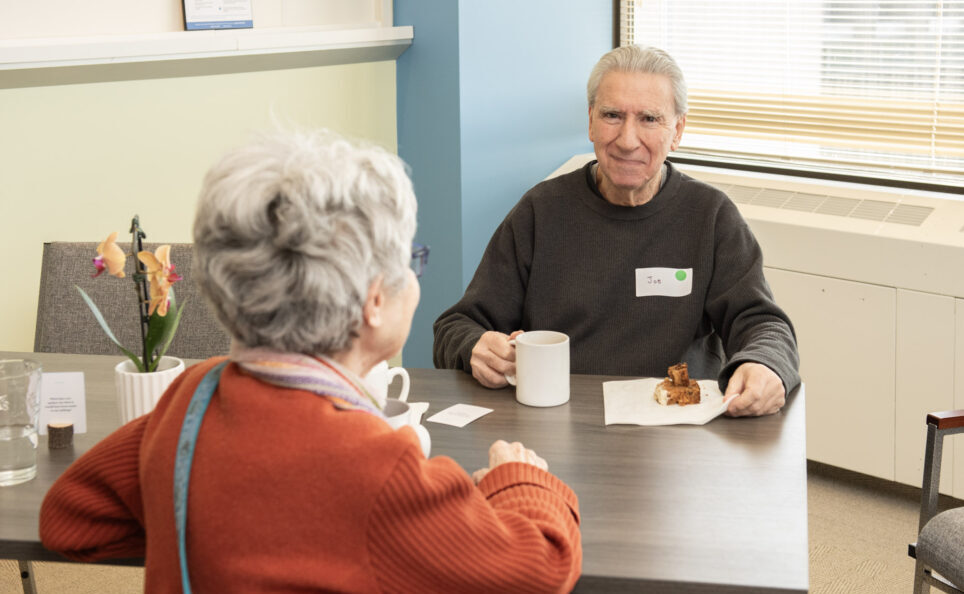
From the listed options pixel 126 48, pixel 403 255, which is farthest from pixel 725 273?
pixel 126 48

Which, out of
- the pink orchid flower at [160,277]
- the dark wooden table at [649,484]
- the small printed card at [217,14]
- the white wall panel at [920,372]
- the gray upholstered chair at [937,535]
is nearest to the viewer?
the dark wooden table at [649,484]

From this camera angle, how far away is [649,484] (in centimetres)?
143

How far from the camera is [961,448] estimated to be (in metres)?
2.96

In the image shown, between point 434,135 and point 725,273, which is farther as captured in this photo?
point 434,135

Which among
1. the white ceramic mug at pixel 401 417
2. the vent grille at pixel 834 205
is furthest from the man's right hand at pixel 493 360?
the vent grille at pixel 834 205

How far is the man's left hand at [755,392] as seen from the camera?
1.67 m

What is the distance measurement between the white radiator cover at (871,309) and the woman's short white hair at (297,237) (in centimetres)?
230

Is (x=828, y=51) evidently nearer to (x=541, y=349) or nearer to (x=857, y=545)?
(x=857, y=545)

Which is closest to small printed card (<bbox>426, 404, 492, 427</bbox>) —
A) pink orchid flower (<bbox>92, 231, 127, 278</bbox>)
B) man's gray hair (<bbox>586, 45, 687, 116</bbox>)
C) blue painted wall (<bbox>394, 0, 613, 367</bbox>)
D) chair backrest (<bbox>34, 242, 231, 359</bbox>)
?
pink orchid flower (<bbox>92, 231, 127, 278</bbox>)

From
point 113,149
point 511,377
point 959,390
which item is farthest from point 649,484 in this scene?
point 113,149

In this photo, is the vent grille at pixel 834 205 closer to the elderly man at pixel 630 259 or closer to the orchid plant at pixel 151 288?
the elderly man at pixel 630 259

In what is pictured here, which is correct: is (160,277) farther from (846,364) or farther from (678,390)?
(846,364)

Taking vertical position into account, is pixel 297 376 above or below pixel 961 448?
above

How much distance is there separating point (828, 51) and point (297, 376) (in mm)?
2867
